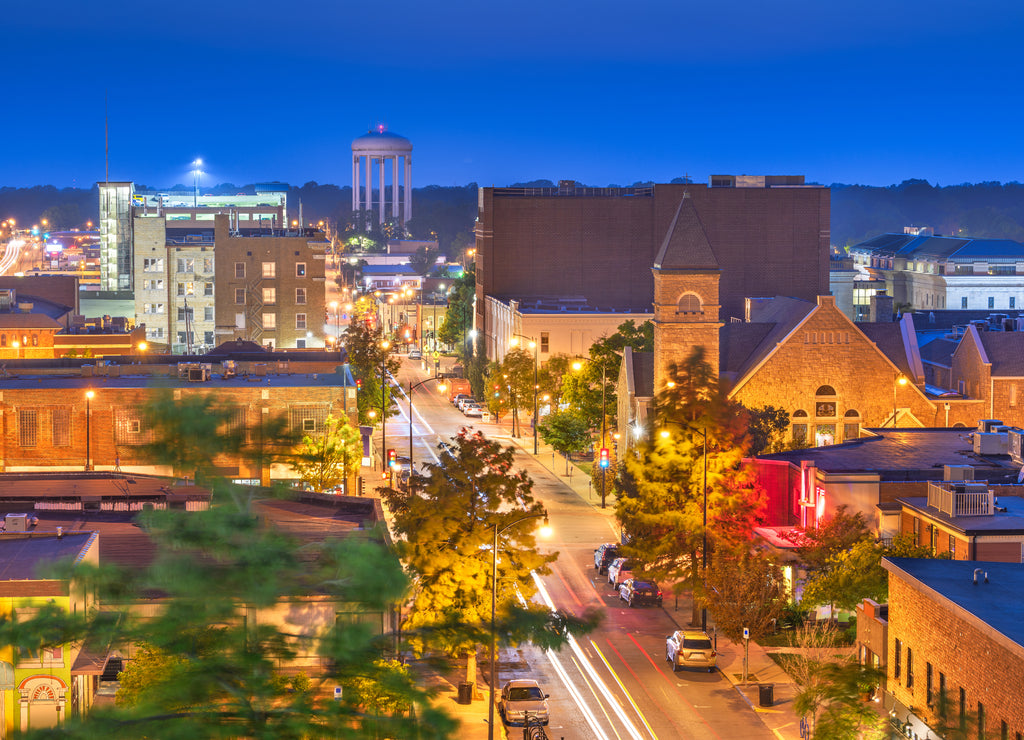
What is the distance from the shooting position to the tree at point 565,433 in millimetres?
90375

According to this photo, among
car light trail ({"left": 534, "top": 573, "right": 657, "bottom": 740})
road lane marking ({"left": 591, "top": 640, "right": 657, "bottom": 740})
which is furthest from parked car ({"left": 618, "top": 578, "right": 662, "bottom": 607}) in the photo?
road lane marking ({"left": 591, "top": 640, "right": 657, "bottom": 740})

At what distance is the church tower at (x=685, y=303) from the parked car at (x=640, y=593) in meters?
20.9

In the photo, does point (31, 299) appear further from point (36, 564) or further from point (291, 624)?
point (291, 624)

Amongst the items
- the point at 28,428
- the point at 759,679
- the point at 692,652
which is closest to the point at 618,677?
the point at 692,652

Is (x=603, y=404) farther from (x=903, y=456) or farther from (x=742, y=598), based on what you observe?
(x=742, y=598)

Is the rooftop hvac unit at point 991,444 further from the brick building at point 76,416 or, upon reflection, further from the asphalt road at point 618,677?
the brick building at point 76,416

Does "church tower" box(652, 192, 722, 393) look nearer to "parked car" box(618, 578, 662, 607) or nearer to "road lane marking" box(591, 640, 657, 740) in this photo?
"parked car" box(618, 578, 662, 607)

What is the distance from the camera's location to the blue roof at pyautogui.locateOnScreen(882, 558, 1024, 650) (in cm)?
3269

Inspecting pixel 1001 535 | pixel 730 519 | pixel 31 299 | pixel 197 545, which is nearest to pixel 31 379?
pixel 730 519

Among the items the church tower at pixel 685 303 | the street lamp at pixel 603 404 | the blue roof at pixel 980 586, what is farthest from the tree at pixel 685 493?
the street lamp at pixel 603 404

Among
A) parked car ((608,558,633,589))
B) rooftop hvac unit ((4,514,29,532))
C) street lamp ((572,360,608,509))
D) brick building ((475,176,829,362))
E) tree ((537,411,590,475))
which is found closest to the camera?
rooftop hvac unit ((4,514,29,532))

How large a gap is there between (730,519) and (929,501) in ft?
28.2

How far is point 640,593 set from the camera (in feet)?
181

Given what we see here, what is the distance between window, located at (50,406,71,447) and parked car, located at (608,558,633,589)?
26253mm
